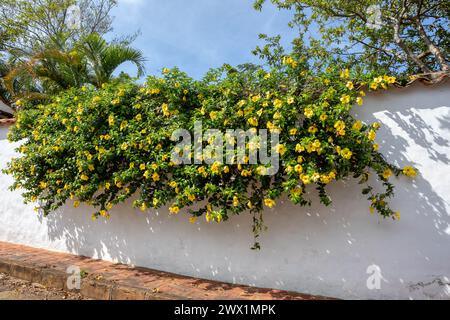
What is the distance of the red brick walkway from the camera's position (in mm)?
3721

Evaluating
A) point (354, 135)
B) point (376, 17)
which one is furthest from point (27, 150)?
point (376, 17)

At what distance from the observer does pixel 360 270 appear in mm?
3514

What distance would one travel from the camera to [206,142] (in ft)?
12.7

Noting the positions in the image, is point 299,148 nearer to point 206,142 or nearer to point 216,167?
point 216,167

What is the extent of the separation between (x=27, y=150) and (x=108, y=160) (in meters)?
1.86

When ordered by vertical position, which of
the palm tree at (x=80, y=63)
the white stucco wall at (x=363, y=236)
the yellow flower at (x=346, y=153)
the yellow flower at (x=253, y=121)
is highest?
the palm tree at (x=80, y=63)

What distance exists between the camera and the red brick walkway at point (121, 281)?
12.2 ft

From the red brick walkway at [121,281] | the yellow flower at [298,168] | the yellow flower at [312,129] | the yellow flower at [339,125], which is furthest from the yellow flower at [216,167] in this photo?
the red brick walkway at [121,281]

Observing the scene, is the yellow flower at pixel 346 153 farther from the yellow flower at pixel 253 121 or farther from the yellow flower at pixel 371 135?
the yellow flower at pixel 253 121

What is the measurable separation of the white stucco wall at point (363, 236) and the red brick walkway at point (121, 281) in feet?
0.68

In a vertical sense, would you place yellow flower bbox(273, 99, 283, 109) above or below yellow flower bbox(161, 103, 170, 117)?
below

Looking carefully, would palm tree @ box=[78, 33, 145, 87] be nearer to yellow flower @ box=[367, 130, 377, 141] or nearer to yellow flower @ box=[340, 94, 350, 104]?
yellow flower @ box=[340, 94, 350, 104]

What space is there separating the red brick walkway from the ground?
9cm

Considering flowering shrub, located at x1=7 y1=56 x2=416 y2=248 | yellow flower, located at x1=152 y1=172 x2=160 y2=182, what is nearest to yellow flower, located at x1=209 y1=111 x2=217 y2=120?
flowering shrub, located at x1=7 y1=56 x2=416 y2=248
